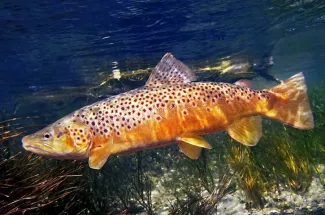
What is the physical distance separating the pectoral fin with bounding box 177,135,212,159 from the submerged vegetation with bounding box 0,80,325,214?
1.39m

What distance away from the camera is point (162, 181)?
9.80m

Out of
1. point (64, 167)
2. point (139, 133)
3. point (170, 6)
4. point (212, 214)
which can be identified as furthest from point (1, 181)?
point (170, 6)

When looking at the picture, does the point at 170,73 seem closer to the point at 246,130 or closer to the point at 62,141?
the point at 246,130

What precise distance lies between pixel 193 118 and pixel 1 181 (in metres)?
3.34

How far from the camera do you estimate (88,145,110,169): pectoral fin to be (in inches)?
156

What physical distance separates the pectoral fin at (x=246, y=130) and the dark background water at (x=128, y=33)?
9855 mm

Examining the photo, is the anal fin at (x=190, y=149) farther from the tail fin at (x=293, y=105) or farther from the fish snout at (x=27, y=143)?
the fish snout at (x=27, y=143)

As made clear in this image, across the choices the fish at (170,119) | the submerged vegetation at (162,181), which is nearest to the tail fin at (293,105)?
the fish at (170,119)

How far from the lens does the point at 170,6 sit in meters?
13.4

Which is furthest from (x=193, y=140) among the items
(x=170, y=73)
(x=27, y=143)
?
(x=27, y=143)

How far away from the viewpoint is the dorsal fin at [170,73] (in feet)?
15.9

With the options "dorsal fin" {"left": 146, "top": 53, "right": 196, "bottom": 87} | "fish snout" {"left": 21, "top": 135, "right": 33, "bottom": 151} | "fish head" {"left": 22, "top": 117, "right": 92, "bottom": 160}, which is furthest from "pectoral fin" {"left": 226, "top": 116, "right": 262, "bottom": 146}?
"fish snout" {"left": 21, "top": 135, "right": 33, "bottom": 151}

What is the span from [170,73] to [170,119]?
1.01 meters

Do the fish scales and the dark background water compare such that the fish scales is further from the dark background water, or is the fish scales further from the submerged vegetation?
the dark background water
